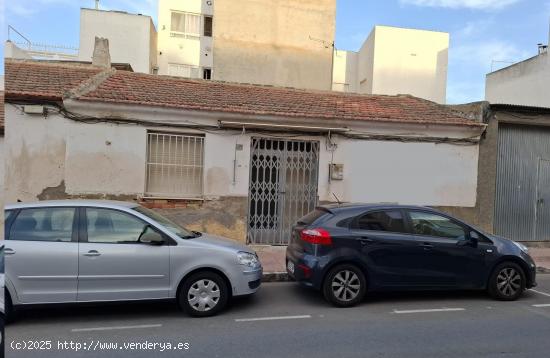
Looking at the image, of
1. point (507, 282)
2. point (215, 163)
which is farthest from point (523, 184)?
point (215, 163)

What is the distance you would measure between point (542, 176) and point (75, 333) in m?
11.6

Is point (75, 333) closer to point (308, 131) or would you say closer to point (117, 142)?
point (117, 142)

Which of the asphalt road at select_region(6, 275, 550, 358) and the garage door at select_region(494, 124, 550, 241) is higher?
the garage door at select_region(494, 124, 550, 241)

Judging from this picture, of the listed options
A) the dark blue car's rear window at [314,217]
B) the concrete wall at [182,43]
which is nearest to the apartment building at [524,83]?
the dark blue car's rear window at [314,217]

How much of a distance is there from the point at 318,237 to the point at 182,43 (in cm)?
2444

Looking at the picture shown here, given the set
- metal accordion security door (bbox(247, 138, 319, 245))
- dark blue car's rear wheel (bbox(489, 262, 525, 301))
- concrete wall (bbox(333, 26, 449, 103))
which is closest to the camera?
dark blue car's rear wheel (bbox(489, 262, 525, 301))

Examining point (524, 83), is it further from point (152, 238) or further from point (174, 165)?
point (152, 238)

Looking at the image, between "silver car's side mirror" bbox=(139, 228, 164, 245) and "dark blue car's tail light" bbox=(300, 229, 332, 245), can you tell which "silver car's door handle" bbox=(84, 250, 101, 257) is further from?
"dark blue car's tail light" bbox=(300, 229, 332, 245)

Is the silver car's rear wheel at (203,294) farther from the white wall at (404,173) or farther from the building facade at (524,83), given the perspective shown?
the building facade at (524,83)

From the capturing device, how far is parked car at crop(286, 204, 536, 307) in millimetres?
6324

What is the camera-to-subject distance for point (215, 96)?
10695mm

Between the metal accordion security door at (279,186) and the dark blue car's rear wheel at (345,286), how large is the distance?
4.25 m

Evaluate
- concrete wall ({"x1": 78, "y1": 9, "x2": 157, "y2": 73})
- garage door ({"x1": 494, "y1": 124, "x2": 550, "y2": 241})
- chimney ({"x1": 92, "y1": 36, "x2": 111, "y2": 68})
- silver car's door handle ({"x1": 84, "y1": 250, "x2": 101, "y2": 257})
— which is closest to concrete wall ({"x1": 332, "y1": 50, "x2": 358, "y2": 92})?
concrete wall ({"x1": 78, "y1": 9, "x2": 157, "y2": 73})

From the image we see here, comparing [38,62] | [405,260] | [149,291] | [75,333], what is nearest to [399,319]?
[405,260]
